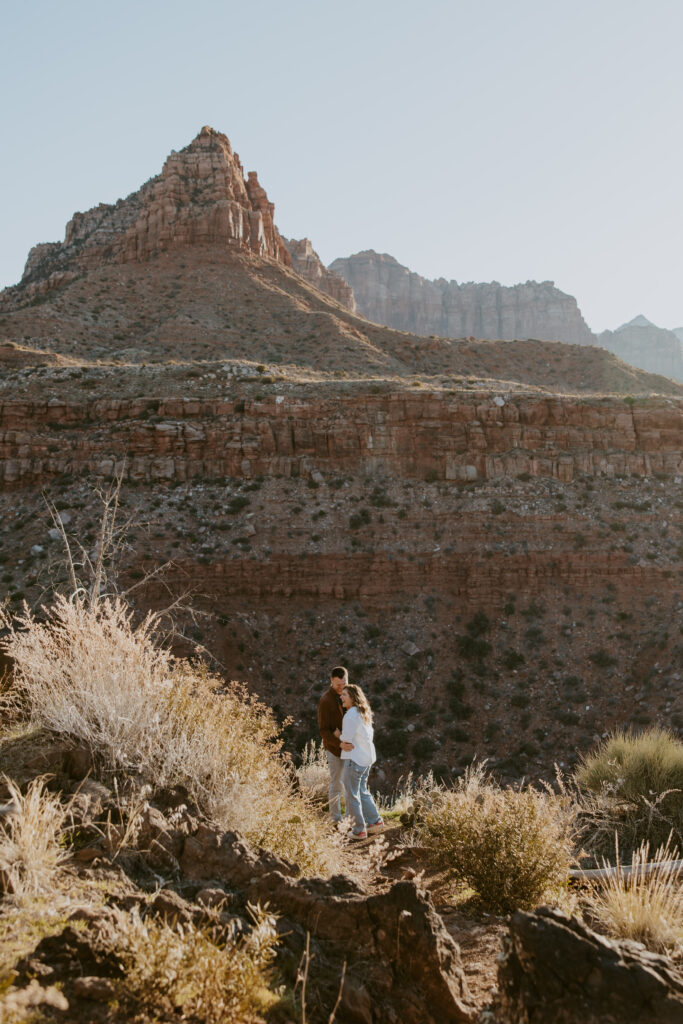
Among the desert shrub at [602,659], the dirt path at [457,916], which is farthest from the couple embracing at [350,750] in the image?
the desert shrub at [602,659]

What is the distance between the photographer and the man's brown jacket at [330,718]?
332 inches

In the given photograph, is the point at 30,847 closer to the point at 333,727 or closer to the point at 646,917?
the point at 646,917

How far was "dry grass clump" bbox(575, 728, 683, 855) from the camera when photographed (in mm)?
7473

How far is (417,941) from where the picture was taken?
3645 millimetres

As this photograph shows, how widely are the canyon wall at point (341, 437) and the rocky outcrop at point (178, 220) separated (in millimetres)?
35748

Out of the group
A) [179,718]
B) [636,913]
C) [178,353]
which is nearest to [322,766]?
[179,718]

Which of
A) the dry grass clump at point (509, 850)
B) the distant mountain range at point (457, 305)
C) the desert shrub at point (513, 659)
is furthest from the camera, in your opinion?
the distant mountain range at point (457, 305)

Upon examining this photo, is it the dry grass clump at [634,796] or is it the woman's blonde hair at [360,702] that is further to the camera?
the woman's blonde hair at [360,702]

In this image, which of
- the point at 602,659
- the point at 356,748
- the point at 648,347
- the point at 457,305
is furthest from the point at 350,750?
the point at 648,347

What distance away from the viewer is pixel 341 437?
31.9 metres

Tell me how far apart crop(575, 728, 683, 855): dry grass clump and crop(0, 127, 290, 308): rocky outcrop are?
60.7 m

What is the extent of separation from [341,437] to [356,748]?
24.8 meters

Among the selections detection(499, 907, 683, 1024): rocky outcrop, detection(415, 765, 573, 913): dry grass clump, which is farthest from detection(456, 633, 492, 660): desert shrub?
detection(499, 907, 683, 1024): rocky outcrop

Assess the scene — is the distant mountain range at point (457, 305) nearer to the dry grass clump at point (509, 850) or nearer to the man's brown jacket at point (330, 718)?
the man's brown jacket at point (330, 718)
